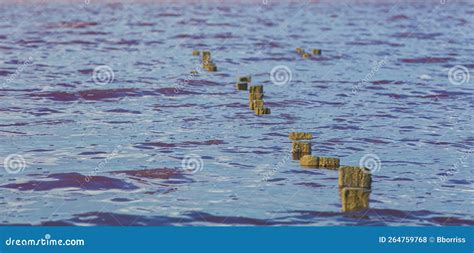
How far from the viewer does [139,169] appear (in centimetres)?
1630

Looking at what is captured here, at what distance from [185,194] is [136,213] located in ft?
4.76

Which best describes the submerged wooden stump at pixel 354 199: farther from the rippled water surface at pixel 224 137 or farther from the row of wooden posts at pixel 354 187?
the rippled water surface at pixel 224 137

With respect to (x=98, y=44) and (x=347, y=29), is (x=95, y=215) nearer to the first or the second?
(x=98, y=44)

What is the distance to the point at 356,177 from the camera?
44.0 ft

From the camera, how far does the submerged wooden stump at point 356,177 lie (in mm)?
Result: 13367

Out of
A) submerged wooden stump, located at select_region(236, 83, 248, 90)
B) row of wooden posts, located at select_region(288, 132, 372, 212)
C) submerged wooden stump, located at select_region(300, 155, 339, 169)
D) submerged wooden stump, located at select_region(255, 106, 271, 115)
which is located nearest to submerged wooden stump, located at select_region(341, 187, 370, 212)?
row of wooden posts, located at select_region(288, 132, 372, 212)

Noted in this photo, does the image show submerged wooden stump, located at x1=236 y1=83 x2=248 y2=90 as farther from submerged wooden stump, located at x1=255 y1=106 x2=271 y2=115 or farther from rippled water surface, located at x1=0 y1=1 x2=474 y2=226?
submerged wooden stump, located at x1=255 y1=106 x2=271 y2=115

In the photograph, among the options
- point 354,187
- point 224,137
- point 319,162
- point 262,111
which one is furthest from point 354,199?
point 262,111

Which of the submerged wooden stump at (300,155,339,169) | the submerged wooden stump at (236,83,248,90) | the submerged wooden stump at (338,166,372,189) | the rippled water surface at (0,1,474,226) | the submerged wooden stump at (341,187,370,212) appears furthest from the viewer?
the submerged wooden stump at (236,83,248,90)

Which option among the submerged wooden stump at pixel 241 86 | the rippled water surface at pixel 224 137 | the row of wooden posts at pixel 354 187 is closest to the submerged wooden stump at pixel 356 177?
the row of wooden posts at pixel 354 187

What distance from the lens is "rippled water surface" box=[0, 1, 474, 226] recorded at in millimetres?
13680

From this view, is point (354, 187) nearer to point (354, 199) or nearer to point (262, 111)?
point (354, 199)

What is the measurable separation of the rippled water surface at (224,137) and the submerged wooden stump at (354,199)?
0.58 feet

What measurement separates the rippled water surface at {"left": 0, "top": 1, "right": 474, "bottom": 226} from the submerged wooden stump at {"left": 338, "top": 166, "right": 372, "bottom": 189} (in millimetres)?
452
